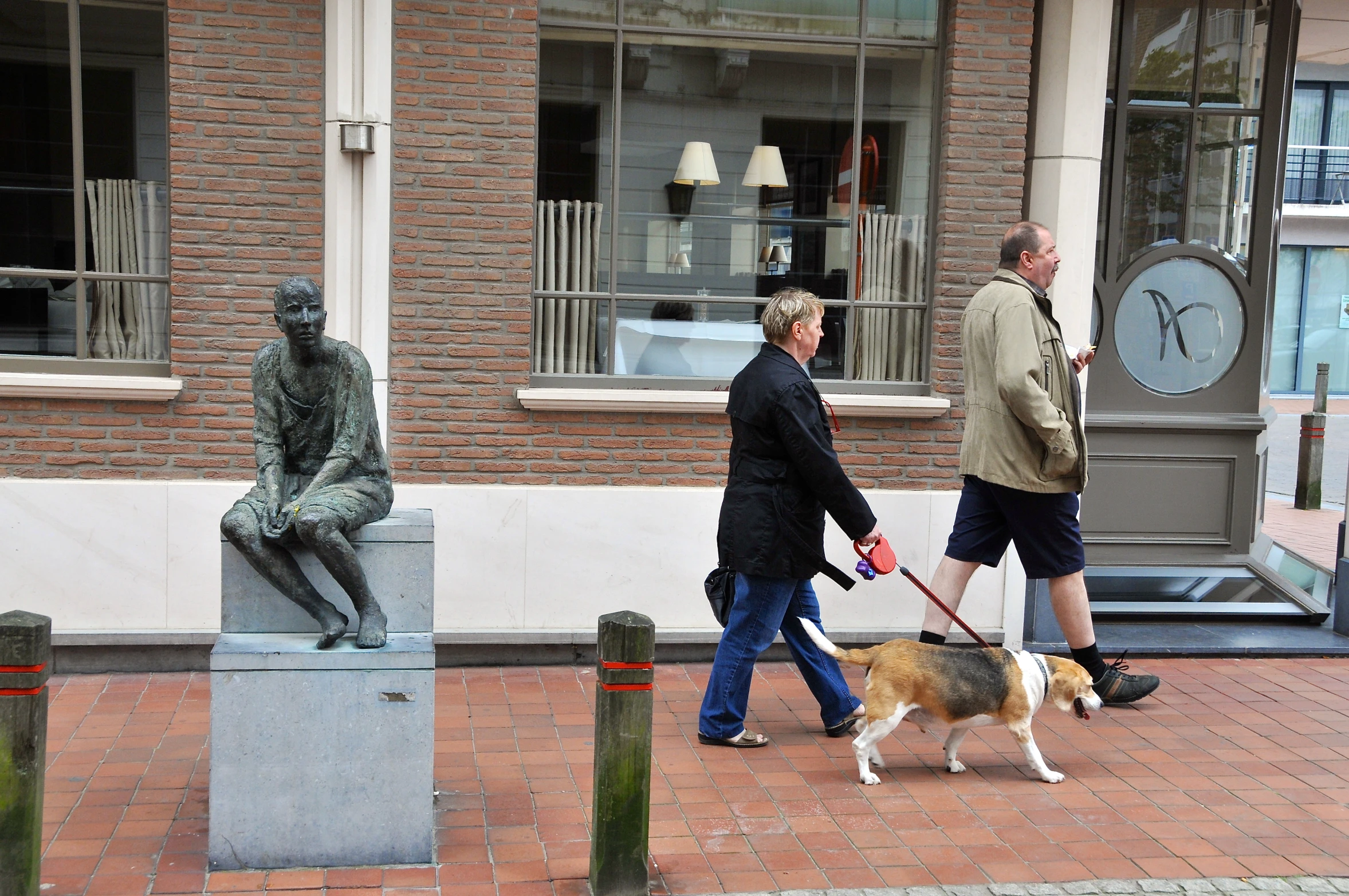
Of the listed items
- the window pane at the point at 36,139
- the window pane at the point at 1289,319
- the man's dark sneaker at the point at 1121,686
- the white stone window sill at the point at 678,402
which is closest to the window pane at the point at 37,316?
the window pane at the point at 36,139

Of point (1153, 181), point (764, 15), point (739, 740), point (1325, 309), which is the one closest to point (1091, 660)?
point (739, 740)

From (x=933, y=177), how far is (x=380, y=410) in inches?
129

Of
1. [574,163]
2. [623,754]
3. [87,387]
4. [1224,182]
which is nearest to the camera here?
[623,754]

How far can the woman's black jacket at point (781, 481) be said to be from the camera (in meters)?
5.25

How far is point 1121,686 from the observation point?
20.8 ft

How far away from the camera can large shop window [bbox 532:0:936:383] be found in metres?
7.09

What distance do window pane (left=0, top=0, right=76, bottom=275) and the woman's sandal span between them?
4.08m

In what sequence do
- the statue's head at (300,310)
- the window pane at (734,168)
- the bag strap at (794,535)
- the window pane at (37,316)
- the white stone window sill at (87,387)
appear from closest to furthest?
the statue's head at (300,310) < the bag strap at (794,535) < the white stone window sill at (87,387) < the window pane at (37,316) < the window pane at (734,168)

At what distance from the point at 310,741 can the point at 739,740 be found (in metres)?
2.05

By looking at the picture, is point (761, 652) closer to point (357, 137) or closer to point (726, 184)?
point (726, 184)

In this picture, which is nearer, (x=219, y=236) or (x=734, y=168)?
(x=219, y=236)

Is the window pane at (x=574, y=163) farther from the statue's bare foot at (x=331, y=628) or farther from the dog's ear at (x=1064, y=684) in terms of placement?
the dog's ear at (x=1064, y=684)

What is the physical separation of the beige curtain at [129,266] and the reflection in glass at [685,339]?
2408 millimetres

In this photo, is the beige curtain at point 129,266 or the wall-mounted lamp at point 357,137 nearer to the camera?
the wall-mounted lamp at point 357,137
